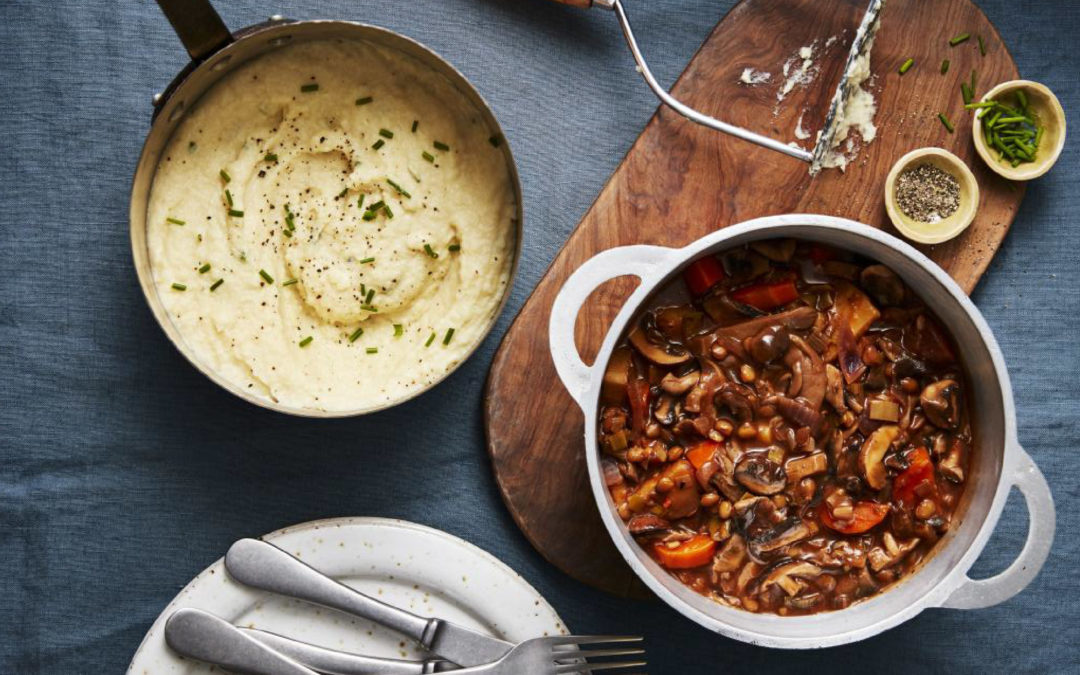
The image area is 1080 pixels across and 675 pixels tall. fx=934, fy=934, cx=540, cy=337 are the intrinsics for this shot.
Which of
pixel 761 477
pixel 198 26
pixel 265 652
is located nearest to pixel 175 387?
pixel 265 652

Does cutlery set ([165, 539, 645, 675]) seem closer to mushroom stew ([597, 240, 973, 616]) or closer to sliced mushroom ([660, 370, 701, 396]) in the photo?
mushroom stew ([597, 240, 973, 616])

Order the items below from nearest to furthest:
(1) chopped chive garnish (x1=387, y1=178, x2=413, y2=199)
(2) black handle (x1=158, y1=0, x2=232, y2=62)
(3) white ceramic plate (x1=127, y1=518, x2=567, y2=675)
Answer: (2) black handle (x1=158, y1=0, x2=232, y2=62)
(1) chopped chive garnish (x1=387, y1=178, x2=413, y2=199)
(3) white ceramic plate (x1=127, y1=518, x2=567, y2=675)

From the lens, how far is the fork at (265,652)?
8.26 feet

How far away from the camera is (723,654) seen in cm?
281

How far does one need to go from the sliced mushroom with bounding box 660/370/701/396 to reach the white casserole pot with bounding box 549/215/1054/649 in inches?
8.5

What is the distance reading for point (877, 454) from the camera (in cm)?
246

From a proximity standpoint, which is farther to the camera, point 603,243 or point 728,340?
point 603,243

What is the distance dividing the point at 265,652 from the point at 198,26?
1.63m

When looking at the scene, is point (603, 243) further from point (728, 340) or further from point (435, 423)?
point (435, 423)

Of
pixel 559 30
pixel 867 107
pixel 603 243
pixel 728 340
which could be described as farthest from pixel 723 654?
pixel 559 30

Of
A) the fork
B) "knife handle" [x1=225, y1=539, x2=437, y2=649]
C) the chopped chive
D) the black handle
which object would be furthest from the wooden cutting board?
the black handle

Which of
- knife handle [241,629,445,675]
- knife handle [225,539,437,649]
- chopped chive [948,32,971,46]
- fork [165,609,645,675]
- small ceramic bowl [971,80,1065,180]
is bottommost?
knife handle [241,629,445,675]

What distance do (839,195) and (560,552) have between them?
51.6 inches

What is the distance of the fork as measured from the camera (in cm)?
252
